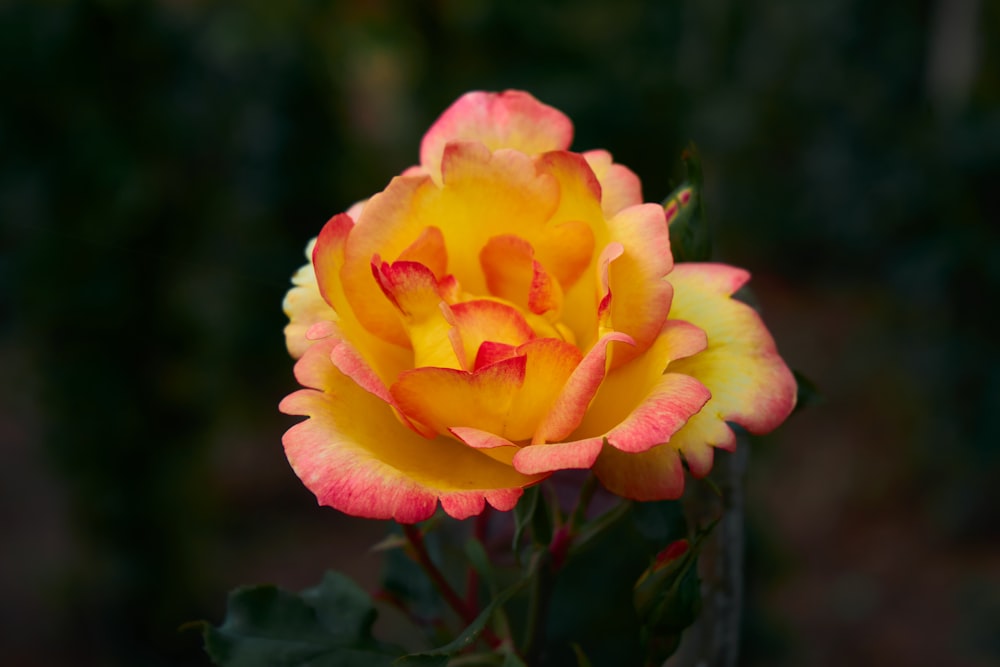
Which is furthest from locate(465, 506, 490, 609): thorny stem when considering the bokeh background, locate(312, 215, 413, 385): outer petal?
the bokeh background

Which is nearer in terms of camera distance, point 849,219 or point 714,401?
point 714,401

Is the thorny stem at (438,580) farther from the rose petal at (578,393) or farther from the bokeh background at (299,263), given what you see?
the bokeh background at (299,263)

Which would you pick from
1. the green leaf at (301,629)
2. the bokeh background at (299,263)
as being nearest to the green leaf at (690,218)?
the green leaf at (301,629)

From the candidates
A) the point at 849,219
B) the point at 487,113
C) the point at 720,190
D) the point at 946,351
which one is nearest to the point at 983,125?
the point at 946,351

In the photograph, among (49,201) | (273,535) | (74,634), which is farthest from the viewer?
(273,535)

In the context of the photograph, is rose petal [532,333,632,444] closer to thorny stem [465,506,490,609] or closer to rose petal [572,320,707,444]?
rose petal [572,320,707,444]

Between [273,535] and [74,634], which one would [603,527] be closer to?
[74,634]

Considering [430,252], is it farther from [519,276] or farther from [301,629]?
[301,629]
